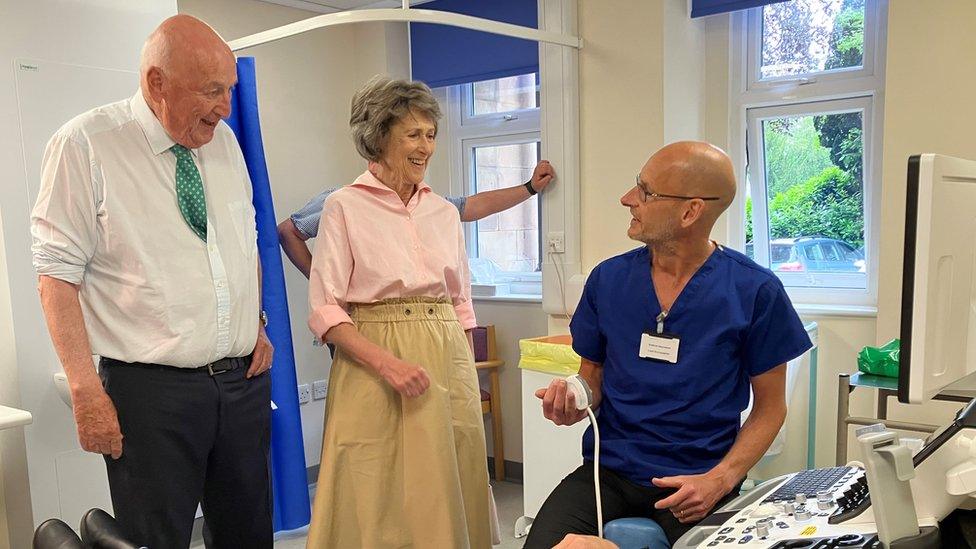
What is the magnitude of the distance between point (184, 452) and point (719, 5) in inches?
97.0

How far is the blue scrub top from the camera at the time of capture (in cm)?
162

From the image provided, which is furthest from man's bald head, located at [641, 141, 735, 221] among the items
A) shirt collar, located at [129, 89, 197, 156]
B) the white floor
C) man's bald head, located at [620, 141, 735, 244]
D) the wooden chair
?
the wooden chair

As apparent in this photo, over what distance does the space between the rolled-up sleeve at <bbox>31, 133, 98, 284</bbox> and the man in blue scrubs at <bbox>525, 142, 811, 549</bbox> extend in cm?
99

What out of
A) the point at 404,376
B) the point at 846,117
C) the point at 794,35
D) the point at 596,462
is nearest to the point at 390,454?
the point at 404,376

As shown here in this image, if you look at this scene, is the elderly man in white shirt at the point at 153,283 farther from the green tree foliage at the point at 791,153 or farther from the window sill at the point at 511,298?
the green tree foliage at the point at 791,153

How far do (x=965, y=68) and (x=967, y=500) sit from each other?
1715 mm

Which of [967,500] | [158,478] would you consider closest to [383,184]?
[158,478]

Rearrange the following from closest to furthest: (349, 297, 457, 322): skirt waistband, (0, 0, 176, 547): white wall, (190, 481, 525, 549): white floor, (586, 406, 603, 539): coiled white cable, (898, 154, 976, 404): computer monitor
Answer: (898, 154, 976, 404): computer monitor < (586, 406, 603, 539): coiled white cable < (349, 297, 457, 322): skirt waistband < (0, 0, 176, 547): white wall < (190, 481, 525, 549): white floor

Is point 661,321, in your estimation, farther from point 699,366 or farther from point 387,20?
point 387,20

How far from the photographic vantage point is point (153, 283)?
167cm

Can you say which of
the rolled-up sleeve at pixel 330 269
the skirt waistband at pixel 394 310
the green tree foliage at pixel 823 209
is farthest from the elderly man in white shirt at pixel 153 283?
the green tree foliage at pixel 823 209

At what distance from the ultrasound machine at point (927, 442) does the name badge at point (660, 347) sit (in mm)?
470

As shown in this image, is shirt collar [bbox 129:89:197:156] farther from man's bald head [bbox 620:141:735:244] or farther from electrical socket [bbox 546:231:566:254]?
electrical socket [bbox 546:231:566:254]

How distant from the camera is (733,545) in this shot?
3.61 feet
